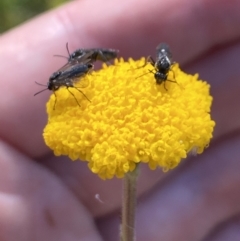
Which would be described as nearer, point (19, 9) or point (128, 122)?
point (128, 122)

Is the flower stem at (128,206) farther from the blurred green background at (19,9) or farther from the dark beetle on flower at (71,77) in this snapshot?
the blurred green background at (19,9)

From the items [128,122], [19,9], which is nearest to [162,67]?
[128,122]

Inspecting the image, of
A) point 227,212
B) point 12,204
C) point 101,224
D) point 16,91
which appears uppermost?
point 16,91

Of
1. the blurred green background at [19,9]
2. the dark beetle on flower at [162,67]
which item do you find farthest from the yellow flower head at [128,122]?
the blurred green background at [19,9]

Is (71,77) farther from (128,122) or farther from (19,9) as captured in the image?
(19,9)

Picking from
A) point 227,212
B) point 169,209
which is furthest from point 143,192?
point 227,212

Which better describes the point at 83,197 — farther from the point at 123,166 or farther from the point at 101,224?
the point at 123,166
